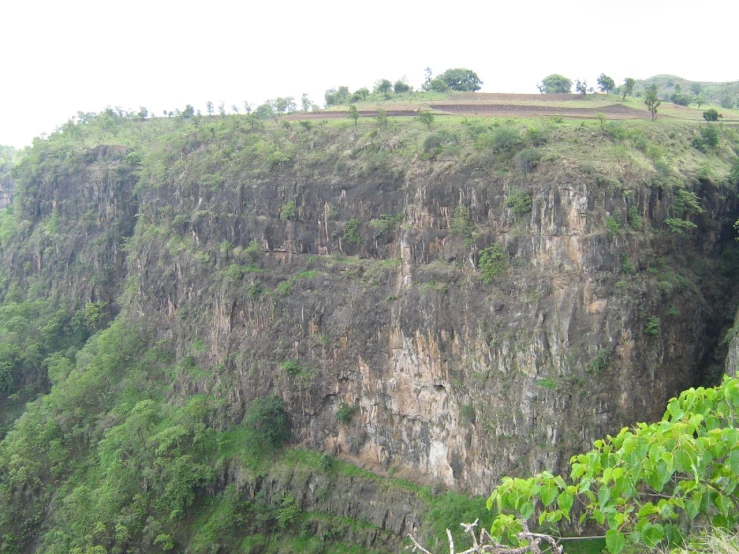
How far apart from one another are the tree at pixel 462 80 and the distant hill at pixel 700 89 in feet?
44.5

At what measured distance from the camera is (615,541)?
4.56 m

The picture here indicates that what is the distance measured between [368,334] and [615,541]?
2123cm

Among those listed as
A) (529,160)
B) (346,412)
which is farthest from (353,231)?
(529,160)

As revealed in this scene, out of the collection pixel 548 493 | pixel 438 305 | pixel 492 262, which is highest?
pixel 548 493

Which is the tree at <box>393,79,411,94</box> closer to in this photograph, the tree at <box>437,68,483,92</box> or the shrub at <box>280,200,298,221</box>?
the tree at <box>437,68,483,92</box>

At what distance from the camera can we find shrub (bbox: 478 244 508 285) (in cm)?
2233

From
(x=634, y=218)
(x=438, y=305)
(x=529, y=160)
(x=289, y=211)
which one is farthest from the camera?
(x=289, y=211)

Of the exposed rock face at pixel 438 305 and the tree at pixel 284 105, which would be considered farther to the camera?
the tree at pixel 284 105

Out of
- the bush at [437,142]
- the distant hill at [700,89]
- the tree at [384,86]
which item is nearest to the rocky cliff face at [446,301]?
the bush at [437,142]

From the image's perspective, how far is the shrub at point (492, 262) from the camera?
22.3 metres

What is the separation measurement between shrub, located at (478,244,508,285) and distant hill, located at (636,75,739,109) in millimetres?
25952

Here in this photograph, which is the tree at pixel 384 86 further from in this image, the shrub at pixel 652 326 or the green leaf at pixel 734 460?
the green leaf at pixel 734 460

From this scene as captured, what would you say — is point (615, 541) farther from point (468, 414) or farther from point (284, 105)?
point (284, 105)

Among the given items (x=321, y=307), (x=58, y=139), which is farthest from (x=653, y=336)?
(x=58, y=139)
